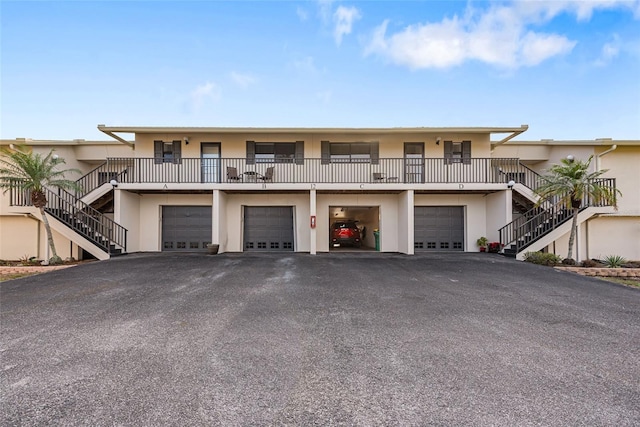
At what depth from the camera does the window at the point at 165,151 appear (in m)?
13.7

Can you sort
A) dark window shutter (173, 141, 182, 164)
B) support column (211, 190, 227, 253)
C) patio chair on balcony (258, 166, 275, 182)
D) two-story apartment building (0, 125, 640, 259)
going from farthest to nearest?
dark window shutter (173, 141, 182, 164), patio chair on balcony (258, 166, 275, 182), two-story apartment building (0, 125, 640, 259), support column (211, 190, 227, 253)

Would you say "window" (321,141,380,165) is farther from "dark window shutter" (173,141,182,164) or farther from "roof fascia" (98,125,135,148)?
"roof fascia" (98,125,135,148)

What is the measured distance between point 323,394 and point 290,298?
3147 millimetres

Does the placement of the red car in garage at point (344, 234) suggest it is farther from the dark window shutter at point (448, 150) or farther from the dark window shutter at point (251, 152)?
the dark window shutter at point (448, 150)

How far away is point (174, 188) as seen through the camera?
12641mm

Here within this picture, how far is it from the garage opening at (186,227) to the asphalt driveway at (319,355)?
7.34 m

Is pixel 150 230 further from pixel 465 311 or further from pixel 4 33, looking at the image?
pixel 465 311

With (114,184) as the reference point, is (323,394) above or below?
below

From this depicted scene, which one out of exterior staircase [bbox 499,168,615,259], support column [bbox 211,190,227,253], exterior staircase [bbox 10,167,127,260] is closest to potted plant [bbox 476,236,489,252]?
exterior staircase [bbox 499,168,615,259]

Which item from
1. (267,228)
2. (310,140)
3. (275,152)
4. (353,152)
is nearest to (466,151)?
(353,152)

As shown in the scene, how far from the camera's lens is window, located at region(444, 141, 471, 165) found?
13883mm

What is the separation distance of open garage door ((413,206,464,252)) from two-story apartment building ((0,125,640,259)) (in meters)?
0.05

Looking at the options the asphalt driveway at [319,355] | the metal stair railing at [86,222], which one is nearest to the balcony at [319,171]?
the metal stair railing at [86,222]

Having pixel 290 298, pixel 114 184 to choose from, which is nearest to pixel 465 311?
pixel 290 298
